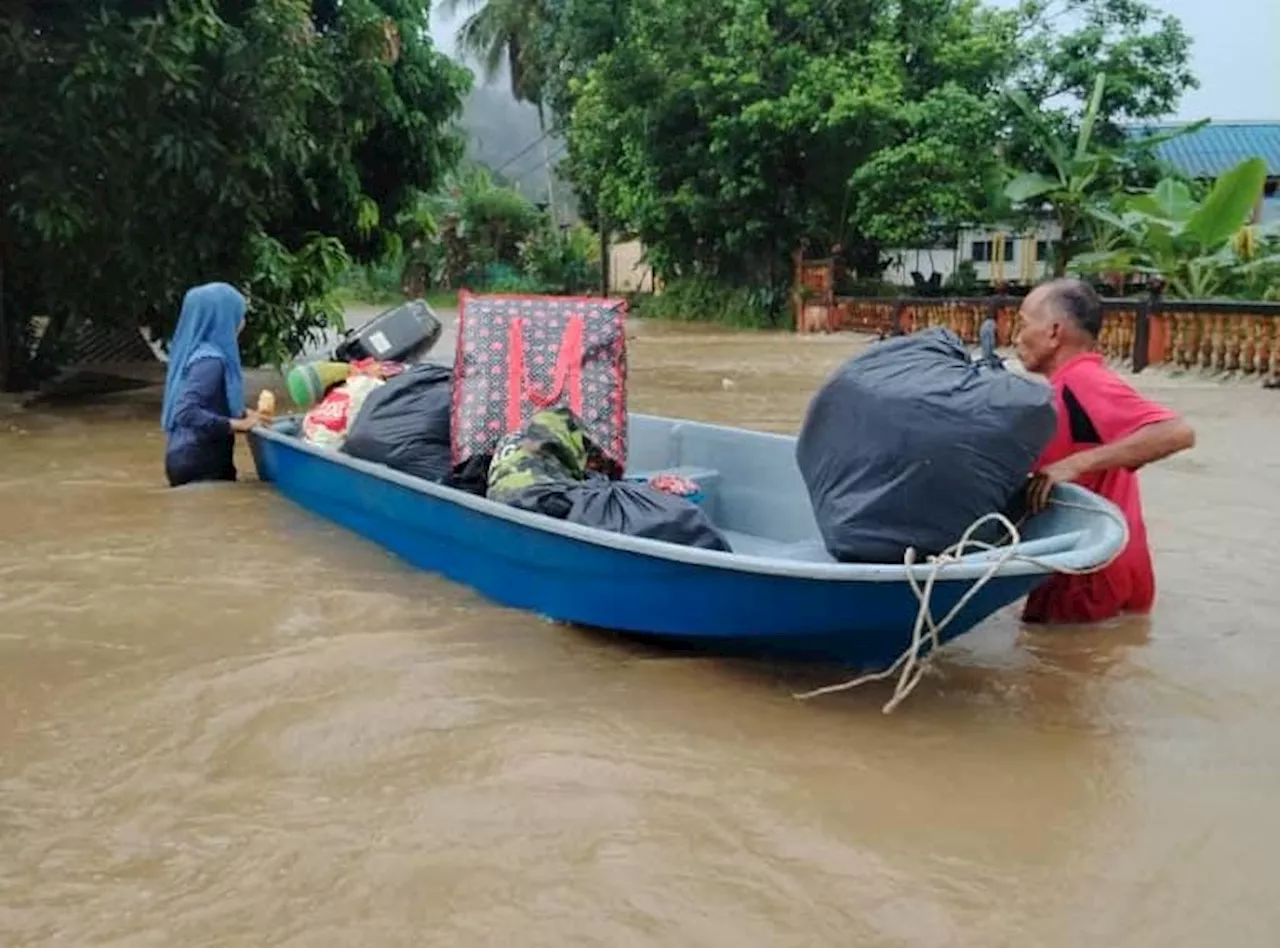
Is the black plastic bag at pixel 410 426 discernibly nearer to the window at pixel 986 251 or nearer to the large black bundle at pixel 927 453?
the large black bundle at pixel 927 453

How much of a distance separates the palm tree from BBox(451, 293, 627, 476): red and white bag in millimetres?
24649

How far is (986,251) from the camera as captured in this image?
28.0 metres

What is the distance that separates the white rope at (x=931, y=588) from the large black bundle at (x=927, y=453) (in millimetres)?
71

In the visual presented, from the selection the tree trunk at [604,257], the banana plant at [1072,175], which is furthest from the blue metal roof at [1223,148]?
the tree trunk at [604,257]

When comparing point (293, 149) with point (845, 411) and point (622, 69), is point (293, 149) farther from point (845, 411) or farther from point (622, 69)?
point (622, 69)

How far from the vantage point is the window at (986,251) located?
27.4 m

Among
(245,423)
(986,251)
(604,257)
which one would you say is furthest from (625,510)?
(604,257)

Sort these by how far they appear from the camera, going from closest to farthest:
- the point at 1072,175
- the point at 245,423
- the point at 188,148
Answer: the point at 245,423, the point at 188,148, the point at 1072,175

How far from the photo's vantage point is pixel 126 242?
362 inches

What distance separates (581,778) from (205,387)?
3846 millimetres

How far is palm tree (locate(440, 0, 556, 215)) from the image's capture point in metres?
30.2

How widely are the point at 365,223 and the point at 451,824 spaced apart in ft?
28.5

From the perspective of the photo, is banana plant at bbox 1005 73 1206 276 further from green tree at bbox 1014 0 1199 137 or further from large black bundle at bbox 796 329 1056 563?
large black bundle at bbox 796 329 1056 563

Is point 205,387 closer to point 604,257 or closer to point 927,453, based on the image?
point 927,453
